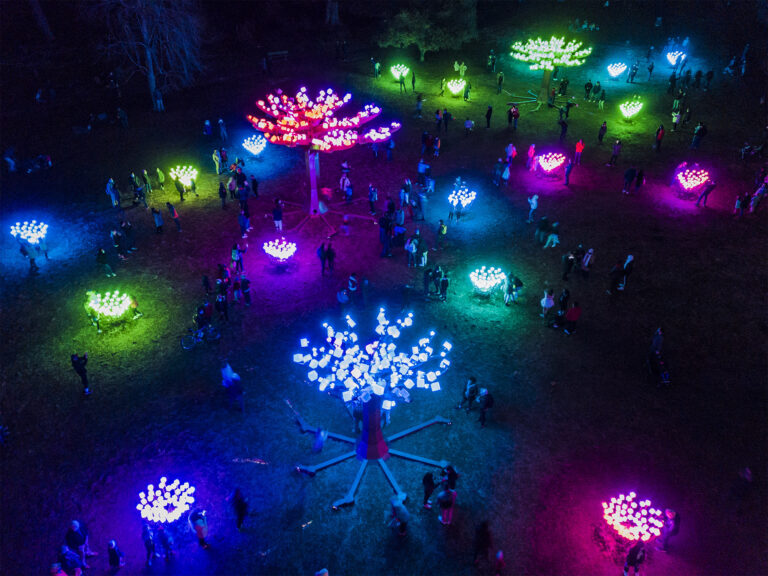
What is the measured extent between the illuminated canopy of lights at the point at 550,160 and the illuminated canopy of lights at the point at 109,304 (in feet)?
63.4

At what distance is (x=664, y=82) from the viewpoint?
35.3m

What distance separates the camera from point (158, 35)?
102 feet

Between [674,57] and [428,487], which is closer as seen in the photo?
[428,487]

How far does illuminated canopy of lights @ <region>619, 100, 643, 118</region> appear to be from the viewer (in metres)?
30.2

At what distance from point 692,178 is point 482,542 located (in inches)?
796

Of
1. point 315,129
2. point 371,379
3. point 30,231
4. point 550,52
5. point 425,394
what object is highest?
point 550,52

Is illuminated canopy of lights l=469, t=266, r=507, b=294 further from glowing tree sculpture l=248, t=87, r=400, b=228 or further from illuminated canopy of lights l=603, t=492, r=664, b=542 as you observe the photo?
illuminated canopy of lights l=603, t=492, r=664, b=542

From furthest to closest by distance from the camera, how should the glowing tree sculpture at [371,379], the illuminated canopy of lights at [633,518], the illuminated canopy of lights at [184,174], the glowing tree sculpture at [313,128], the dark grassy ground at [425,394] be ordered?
the illuminated canopy of lights at [184,174] → the glowing tree sculpture at [313,128] → the dark grassy ground at [425,394] → the illuminated canopy of lights at [633,518] → the glowing tree sculpture at [371,379]

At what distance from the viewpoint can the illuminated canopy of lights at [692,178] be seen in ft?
78.6

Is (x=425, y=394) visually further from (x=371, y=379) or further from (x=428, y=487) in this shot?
(x=371, y=379)

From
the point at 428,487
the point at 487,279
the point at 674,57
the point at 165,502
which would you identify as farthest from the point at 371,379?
the point at 674,57

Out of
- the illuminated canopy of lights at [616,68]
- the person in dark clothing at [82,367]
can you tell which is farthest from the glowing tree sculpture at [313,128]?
the illuminated canopy of lights at [616,68]

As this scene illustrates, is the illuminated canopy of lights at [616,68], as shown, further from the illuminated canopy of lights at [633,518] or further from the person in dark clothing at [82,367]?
the person in dark clothing at [82,367]

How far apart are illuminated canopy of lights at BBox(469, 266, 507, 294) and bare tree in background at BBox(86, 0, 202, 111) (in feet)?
78.4
